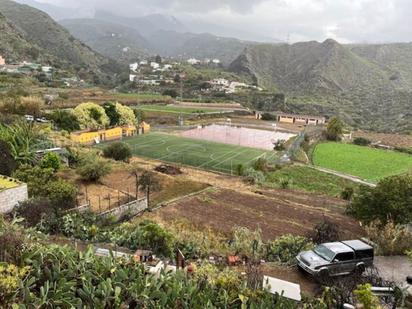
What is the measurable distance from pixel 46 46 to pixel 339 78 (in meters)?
106

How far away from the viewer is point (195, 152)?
136 feet

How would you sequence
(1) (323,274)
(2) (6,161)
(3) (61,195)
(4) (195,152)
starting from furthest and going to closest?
(4) (195,152), (2) (6,161), (3) (61,195), (1) (323,274)

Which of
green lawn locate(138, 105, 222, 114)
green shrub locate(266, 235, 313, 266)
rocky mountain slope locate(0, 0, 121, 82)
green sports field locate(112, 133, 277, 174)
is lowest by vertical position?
green sports field locate(112, 133, 277, 174)

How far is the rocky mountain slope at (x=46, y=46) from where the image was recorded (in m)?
110

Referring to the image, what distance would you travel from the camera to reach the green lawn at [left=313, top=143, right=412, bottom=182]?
133 feet

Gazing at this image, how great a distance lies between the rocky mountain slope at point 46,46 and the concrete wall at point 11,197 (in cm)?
9972

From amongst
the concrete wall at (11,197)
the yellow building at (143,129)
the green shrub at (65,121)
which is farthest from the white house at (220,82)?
the concrete wall at (11,197)

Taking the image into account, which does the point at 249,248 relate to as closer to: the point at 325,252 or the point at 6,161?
the point at 325,252

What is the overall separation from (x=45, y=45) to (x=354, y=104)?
10892 cm

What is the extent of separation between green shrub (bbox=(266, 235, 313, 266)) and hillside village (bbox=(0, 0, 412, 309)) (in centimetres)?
6

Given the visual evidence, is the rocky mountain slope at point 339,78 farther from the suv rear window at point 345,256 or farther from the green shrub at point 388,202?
the suv rear window at point 345,256

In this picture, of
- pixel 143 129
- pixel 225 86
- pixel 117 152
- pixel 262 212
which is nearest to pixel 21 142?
pixel 117 152

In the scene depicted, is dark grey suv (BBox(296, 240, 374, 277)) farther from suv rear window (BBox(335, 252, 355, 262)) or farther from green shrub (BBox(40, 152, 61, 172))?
green shrub (BBox(40, 152, 61, 172))

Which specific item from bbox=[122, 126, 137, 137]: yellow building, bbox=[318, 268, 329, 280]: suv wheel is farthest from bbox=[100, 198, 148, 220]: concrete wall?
bbox=[122, 126, 137, 137]: yellow building
